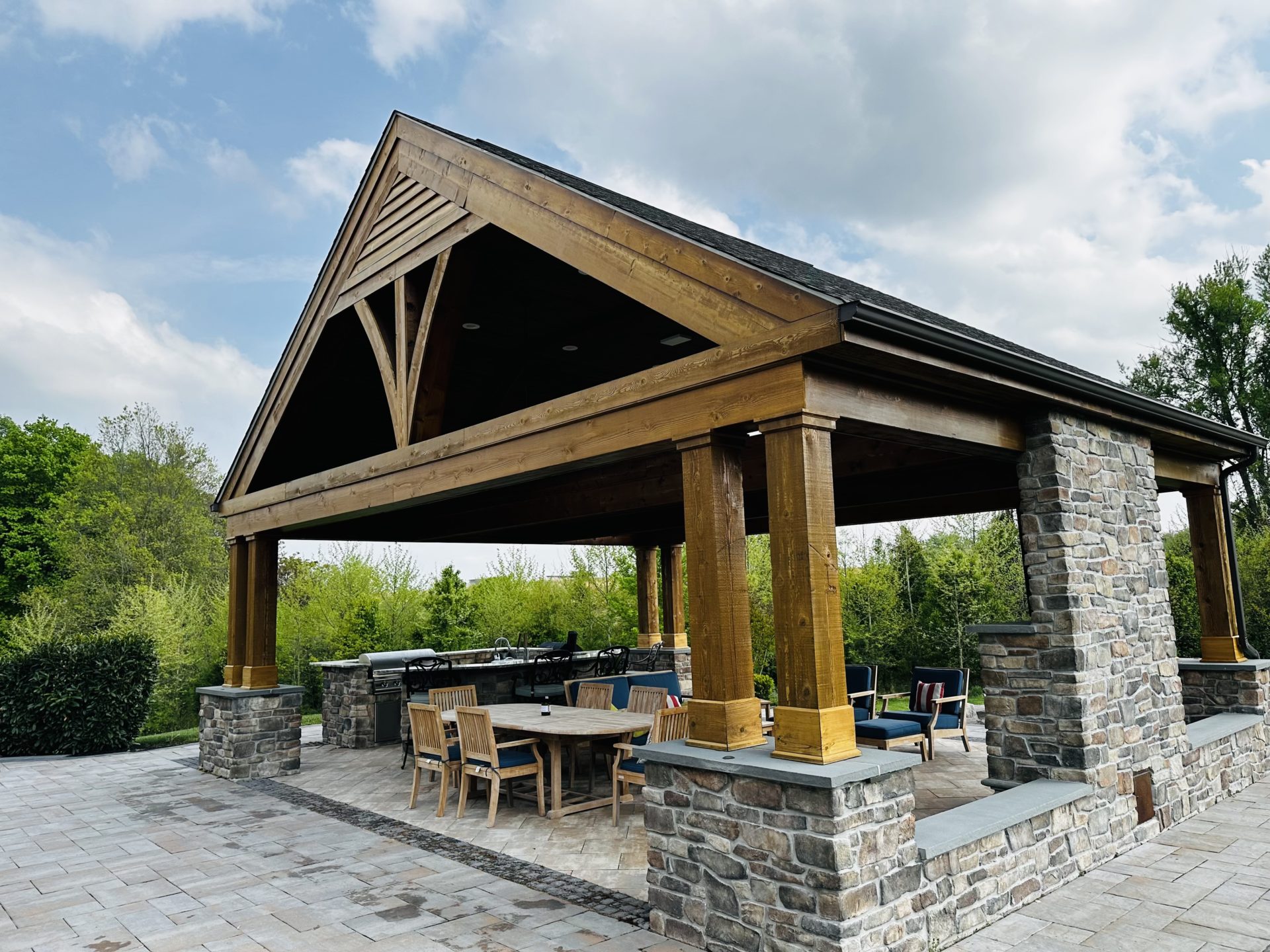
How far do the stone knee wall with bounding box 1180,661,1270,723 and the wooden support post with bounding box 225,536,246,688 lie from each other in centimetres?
936

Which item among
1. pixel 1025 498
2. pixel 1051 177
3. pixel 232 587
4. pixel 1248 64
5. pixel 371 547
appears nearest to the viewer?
pixel 1025 498

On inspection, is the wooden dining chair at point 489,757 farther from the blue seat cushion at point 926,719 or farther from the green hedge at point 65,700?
the green hedge at point 65,700

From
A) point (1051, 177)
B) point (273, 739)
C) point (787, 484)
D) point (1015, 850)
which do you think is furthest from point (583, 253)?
point (1051, 177)

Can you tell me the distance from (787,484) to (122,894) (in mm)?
4518

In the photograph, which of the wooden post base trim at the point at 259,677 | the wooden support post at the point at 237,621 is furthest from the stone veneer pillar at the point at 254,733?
the wooden support post at the point at 237,621

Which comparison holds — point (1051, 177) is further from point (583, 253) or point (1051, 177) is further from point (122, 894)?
point (122, 894)

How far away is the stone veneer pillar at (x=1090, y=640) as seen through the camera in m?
4.82

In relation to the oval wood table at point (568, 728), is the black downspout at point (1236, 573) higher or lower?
higher

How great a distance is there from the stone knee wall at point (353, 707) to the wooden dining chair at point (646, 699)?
4.00m

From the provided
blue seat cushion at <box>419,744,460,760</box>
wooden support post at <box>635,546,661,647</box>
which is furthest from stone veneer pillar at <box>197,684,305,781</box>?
wooden support post at <box>635,546,661,647</box>

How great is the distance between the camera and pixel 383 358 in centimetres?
653

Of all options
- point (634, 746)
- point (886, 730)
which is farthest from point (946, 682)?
point (634, 746)

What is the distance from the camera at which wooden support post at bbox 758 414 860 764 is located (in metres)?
3.52

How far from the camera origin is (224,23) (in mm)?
9445
